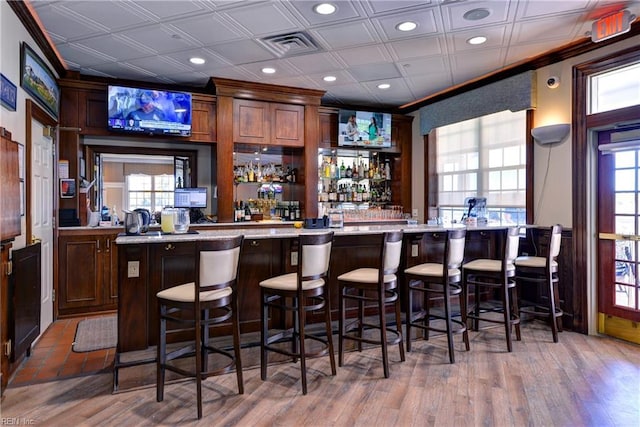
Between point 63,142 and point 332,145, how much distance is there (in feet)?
11.7

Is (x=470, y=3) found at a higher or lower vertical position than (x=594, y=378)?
higher

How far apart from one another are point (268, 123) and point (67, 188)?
2.62 m

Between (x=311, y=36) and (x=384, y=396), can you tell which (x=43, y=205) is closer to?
(x=311, y=36)

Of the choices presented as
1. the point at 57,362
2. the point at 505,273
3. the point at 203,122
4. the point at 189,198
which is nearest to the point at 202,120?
the point at 203,122

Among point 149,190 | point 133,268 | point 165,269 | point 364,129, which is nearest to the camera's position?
point 133,268

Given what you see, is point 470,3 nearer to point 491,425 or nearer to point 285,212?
point 491,425

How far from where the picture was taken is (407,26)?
366 centimetres

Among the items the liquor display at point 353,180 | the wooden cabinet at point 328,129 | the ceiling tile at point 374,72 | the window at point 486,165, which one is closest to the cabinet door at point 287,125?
the wooden cabinet at point 328,129

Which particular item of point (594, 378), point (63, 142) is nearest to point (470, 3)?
point (594, 378)

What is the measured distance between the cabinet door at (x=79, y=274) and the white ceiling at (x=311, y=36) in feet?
6.88

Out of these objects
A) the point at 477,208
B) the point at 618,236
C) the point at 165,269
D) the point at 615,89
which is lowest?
the point at 165,269

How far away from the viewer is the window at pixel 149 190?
5.80m

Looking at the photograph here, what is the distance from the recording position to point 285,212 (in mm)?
6152

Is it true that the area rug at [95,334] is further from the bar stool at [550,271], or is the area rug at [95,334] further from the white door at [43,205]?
the bar stool at [550,271]
